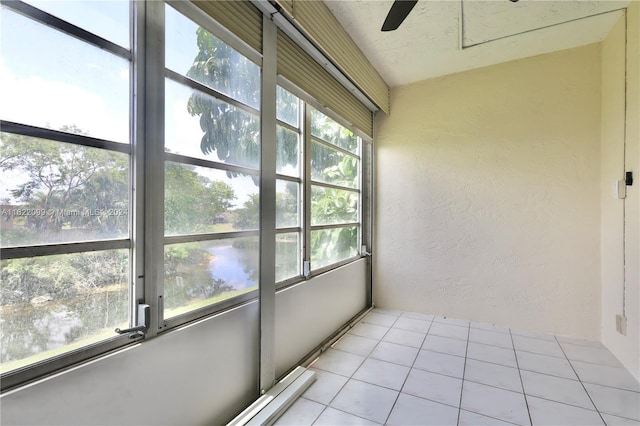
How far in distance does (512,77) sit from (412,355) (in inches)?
128

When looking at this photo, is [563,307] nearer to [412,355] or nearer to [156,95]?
[412,355]

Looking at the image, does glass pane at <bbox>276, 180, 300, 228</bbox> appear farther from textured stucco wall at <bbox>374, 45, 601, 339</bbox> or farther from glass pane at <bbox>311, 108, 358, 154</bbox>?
textured stucco wall at <bbox>374, 45, 601, 339</bbox>

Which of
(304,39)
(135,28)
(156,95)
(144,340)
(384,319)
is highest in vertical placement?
(304,39)

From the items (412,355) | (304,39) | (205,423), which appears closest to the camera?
(205,423)

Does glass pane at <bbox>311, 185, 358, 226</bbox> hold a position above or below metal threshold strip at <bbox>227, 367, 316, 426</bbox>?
above

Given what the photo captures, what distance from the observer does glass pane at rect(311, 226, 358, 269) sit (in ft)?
9.36

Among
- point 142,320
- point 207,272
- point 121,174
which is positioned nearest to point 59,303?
point 142,320

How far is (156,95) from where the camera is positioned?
1.35 metres

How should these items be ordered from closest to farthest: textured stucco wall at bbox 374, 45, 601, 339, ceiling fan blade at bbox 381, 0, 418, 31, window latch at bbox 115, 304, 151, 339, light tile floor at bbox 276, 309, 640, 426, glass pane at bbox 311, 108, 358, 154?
window latch at bbox 115, 304, 151, 339
ceiling fan blade at bbox 381, 0, 418, 31
light tile floor at bbox 276, 309, 640, 426
glass pane at bbox 311, 108, 358, 154
textured stucco wall at bbox 374, 45, 601, 339

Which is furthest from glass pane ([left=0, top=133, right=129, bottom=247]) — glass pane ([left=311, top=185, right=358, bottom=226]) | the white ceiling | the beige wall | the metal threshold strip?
the beige wall

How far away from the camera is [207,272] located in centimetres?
167

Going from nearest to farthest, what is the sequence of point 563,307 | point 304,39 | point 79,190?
point 79,190, point 304,39, point 563,307

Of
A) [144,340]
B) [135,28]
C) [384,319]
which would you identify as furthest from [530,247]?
[135,28]

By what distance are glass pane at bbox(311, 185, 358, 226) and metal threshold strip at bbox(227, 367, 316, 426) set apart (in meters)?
1.31
